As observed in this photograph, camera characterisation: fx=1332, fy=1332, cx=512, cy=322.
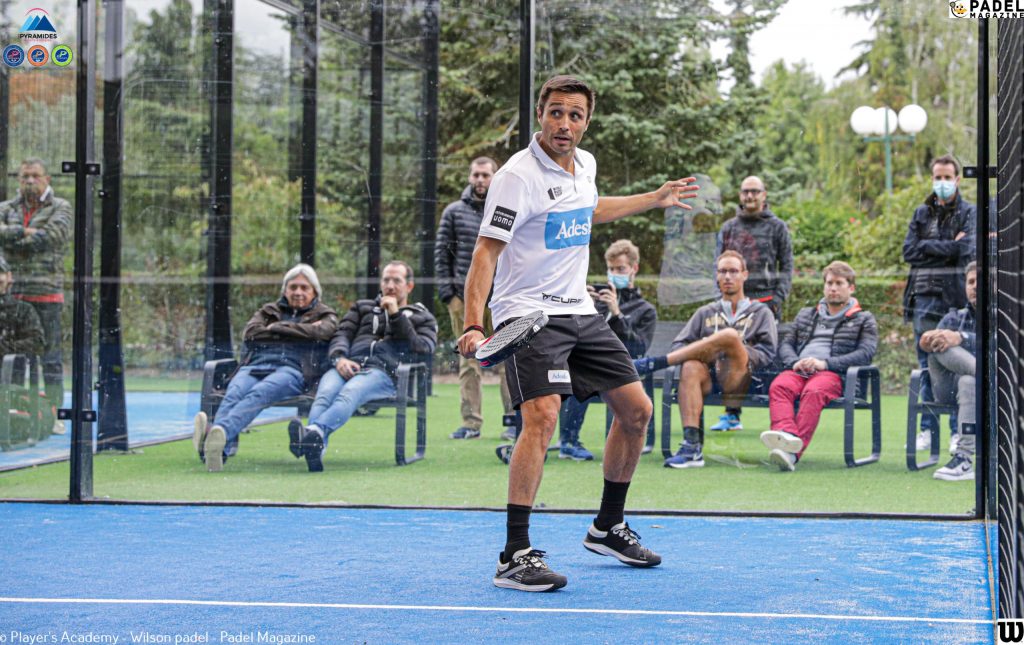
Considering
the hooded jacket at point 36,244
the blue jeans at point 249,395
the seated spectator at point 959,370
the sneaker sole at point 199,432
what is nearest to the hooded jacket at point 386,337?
the blue jeans at point 249,395

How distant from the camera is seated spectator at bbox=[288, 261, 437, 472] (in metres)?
7.67

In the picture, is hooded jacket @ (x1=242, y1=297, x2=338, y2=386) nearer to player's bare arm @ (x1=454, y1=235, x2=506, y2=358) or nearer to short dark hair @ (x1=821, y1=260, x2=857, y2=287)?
short dark hair @ (x1=821, y1=260, x2=857, y2=287)

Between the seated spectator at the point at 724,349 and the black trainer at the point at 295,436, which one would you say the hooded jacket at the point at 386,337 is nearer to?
the black trainer at the point at 295,436

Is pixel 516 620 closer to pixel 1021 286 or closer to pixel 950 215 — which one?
pixel 1021 286

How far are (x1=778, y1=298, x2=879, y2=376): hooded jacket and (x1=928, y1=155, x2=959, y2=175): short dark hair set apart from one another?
33.1 inches

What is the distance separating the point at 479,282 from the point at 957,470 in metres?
3.29

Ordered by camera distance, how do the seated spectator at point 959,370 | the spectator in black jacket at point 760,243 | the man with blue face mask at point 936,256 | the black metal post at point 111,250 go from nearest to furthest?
1. the seated spectator at point 959,370
2. the man with blue face mask at point 936,256
3. the spectator in black jacket at point 760,243
4. the black metal post at point 111,250

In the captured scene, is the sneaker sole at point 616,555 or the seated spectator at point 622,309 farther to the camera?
the seated spectator at point 622,309

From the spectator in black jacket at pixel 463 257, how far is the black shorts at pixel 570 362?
2323mm

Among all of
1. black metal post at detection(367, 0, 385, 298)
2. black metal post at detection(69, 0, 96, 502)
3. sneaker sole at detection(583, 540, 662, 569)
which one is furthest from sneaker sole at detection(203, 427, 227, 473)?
sneaker sole at detection(583, 540, 662, 569)

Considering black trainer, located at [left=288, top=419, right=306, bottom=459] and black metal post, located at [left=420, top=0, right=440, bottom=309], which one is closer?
black trainer, located at [left=288, top=419, right=306, bottom=459]

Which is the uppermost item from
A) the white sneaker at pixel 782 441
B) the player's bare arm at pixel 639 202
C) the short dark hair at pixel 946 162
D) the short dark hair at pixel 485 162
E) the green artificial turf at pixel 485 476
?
the short dark hair at pixel 485 162

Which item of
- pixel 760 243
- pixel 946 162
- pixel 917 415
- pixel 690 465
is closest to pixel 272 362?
pixel 690 465

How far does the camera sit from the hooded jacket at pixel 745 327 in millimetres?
7293
